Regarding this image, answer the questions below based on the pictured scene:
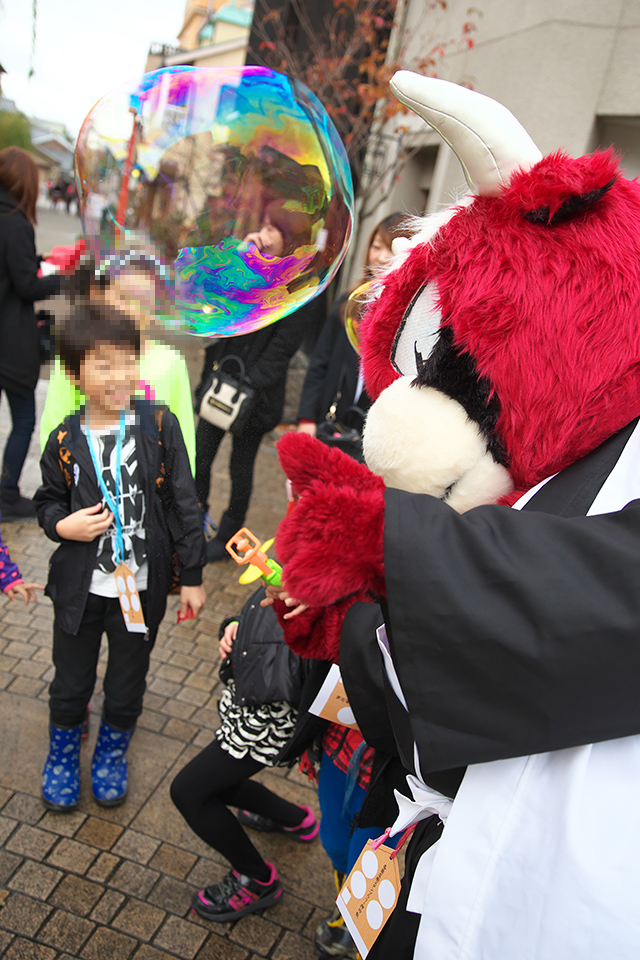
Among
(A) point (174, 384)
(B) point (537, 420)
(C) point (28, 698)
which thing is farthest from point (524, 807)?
(C) point (28, 698)

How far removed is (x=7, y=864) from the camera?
229 centimetres

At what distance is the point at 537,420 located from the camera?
3.64ft

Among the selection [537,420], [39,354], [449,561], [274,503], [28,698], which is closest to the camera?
[449,561]

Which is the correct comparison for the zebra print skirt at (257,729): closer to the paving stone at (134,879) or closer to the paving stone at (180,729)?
the paving stone at (134,879)

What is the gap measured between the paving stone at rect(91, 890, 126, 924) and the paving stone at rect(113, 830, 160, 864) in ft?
0.51

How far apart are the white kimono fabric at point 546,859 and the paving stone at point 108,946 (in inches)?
56.8

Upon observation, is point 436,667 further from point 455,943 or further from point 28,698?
point 28,698

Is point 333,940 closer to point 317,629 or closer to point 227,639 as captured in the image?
point 227,639

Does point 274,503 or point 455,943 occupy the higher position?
point 455,943

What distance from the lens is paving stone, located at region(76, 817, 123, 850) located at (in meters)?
2.45

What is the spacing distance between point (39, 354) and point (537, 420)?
13.6ft

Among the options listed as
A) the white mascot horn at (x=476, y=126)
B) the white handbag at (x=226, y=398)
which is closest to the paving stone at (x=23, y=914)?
the white handbag at (x=226, y=398)

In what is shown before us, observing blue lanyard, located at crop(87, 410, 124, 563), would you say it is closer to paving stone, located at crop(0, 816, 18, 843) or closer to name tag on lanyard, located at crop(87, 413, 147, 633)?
name tag on lanyard, located at crop(87, 413, 147, 633)

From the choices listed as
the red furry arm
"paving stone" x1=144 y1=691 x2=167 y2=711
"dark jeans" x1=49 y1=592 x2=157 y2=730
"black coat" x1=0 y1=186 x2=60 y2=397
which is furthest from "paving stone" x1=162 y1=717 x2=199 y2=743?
"black coat" x1=0 y1=186 x2=60 y2=397
